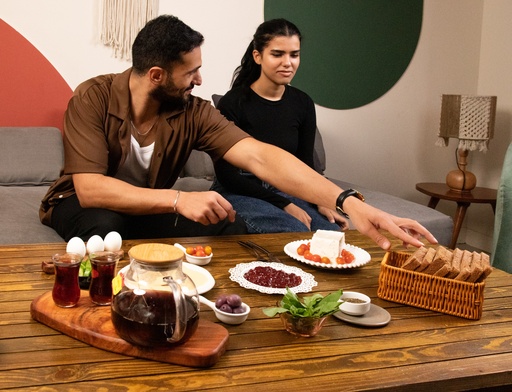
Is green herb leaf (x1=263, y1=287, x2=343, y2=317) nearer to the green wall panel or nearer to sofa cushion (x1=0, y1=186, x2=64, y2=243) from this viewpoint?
sofa cushion (x1=0, y1=186, x2=64, y2=243)

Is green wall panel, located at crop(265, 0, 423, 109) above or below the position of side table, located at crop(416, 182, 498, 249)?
above

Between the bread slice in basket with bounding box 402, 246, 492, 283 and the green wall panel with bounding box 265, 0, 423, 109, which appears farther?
the green wall panel with bounding box 265, 0, 423, 109

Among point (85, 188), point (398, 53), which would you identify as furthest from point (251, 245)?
point (398, 53)

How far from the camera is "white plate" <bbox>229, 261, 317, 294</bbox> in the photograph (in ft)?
5.22

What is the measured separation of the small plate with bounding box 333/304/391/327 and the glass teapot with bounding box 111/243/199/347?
0.40 meters

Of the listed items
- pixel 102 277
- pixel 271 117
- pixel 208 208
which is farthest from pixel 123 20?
pixel 102 277

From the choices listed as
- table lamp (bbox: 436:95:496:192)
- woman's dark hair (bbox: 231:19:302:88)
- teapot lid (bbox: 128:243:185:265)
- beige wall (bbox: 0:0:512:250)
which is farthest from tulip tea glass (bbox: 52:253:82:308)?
table lamp (bbox: 436:95:496:192)

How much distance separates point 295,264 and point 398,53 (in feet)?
10.3

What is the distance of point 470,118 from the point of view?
167 inches

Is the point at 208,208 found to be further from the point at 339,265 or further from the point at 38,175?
the point at 38,175

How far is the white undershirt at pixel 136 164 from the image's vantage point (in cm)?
242

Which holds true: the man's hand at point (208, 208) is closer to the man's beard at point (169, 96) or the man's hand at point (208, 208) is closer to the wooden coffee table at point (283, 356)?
the wooden coffee table at point (283, 356)

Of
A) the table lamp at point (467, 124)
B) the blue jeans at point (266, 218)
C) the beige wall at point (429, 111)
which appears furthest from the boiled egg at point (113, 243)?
the table lamp at point (467, 124)

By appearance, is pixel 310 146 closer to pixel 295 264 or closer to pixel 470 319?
pixel 295 264
